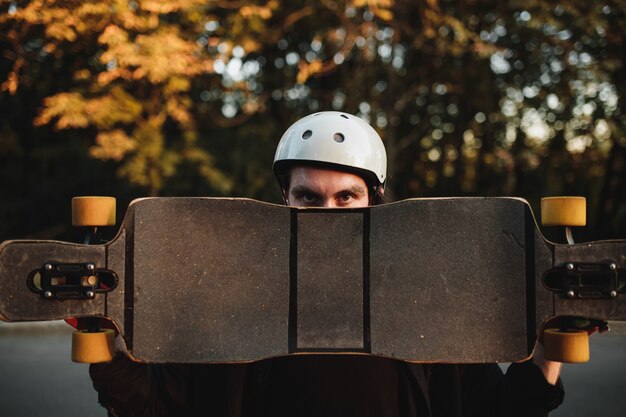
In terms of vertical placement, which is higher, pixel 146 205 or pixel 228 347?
pixel 146 205

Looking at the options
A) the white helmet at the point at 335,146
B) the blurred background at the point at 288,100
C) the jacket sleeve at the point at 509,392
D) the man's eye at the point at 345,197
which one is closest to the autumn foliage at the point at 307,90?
the blurred background at the point at 288,100

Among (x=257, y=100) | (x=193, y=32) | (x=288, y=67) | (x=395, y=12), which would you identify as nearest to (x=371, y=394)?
(x=193, y=32)

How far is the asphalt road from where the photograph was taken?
462 cm

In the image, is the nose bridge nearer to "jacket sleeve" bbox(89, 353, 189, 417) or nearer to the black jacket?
the black jacket

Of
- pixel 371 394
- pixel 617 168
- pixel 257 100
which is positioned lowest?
pixel 371 394

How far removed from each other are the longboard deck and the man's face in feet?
1.13

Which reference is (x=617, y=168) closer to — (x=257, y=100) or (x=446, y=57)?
(x=446, y=57)

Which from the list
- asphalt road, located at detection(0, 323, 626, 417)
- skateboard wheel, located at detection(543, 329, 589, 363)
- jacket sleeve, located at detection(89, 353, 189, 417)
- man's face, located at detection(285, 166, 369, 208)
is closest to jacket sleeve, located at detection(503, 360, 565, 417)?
skateboard wheel, located at detection(543, 329, 589, 363)

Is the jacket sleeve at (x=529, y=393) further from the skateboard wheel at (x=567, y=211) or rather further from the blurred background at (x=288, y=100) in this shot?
the blurred background at (x=288, y=100)

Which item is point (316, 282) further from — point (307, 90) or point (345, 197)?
point (307, 90)

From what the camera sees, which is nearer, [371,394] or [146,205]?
[146,205]

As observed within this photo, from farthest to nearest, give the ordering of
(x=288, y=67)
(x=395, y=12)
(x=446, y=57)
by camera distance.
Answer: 1. (x=288, y=67)
2. (x=446, y=57)
3. (x=395, y=12)

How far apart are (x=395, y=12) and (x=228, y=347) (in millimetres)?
9120

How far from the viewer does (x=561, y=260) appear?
1275 millimetres
